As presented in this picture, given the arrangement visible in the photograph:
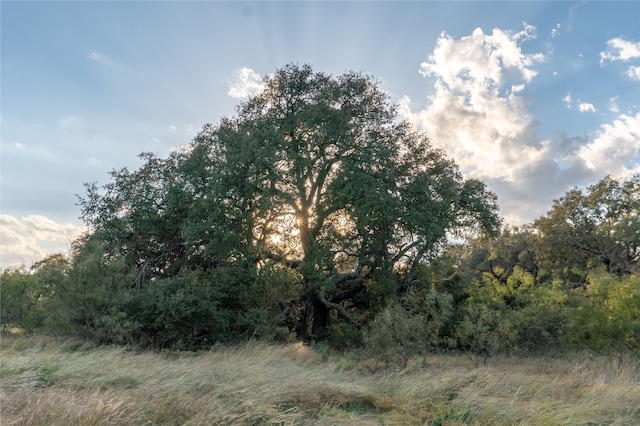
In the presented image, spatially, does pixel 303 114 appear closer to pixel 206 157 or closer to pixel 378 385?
pixel 206 157

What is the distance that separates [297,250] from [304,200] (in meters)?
2.73

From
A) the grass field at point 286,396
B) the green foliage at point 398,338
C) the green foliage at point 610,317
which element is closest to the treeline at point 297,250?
the green foliage at point 610,317

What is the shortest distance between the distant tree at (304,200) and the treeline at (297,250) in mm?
73

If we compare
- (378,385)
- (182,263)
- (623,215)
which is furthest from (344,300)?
(623,215)

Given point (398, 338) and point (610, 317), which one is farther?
point (610, 317)

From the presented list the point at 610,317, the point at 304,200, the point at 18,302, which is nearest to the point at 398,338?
the point at 610,317

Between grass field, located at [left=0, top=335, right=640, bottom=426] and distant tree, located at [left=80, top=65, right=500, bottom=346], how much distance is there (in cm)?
838

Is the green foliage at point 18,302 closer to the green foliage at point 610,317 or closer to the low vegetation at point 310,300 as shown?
the low vegetation at point 310,300

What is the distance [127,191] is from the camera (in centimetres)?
1980

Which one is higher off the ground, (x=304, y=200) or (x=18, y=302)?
(x=304, y=200)

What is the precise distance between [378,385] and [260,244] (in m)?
11.5

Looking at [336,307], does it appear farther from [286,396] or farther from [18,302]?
[18,302]

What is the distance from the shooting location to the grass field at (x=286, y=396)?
18.5 feet

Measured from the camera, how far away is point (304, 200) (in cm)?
1995
